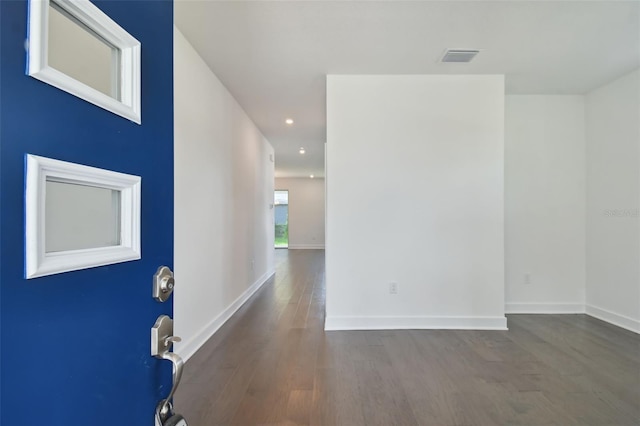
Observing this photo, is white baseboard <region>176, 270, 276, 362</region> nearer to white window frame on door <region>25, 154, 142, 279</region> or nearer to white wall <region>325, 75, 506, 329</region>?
white wall <region>325, 75, 506, 329</region>

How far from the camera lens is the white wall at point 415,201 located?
3.14 m

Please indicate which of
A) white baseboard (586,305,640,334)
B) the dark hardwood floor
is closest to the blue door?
the dark hardwood floor

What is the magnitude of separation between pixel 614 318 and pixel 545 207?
1.35 m

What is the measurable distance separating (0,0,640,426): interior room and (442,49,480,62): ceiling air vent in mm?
48

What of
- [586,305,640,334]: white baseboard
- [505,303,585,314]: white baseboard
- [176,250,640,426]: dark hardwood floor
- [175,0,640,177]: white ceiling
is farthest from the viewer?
[505,303,585,314]: white baseboard

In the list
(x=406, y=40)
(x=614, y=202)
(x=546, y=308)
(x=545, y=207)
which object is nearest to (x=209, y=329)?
(x=406, y=40)

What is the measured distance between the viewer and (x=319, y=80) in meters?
3.16

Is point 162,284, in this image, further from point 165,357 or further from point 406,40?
point 406,40

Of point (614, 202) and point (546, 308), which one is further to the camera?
point (546, 308)

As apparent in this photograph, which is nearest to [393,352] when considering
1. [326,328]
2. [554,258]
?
[326,328]

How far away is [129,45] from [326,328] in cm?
296

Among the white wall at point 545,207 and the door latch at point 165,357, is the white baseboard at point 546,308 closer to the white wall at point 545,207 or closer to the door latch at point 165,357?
the white wall at point 545,207

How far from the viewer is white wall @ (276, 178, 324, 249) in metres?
11.1

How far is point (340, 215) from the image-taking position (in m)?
3.16
